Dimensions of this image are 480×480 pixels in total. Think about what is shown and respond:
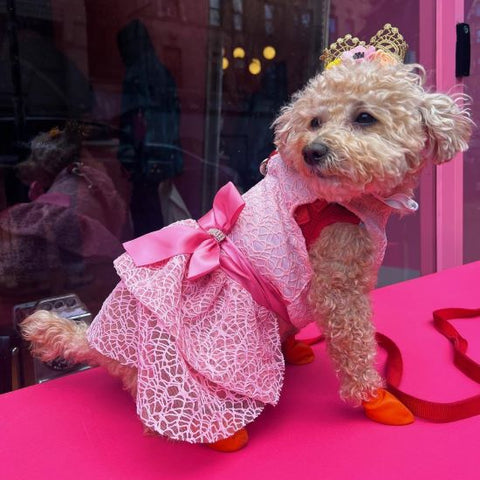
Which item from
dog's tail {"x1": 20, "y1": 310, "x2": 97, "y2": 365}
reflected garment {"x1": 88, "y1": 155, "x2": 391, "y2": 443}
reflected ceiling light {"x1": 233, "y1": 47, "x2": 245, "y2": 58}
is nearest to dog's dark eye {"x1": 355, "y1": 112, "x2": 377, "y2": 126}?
reflected garment {"x1": 88, "y1": 155, "x2": 391, "y2": 443}

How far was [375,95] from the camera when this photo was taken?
653 millimetres

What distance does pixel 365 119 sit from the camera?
66cm

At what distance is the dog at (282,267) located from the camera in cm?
63

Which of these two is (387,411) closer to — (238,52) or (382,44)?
(382,44)

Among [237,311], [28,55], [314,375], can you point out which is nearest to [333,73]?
[237,311]

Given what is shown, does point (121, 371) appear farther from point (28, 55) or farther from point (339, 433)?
point (28, 55)

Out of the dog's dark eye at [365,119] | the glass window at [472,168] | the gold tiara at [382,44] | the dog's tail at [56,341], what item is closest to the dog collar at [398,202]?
the dog's dark eye at [365,119]

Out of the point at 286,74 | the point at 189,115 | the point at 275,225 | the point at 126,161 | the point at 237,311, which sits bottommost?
the point at 237,311

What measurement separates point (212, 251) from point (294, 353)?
31cm

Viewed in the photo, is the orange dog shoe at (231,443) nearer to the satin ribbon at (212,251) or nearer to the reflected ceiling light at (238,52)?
the satin ribbon at (212,251)

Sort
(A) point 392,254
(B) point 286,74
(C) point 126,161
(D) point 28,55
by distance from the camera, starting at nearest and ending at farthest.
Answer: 1. (D) point 28,55
2. (C) point 126,161
3. (B) point 286,74
4. (A) point 392,254

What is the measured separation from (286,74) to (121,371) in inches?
40.7

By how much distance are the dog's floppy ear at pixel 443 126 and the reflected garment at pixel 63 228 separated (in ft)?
2.64

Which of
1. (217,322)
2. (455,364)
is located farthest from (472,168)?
(217,322)
